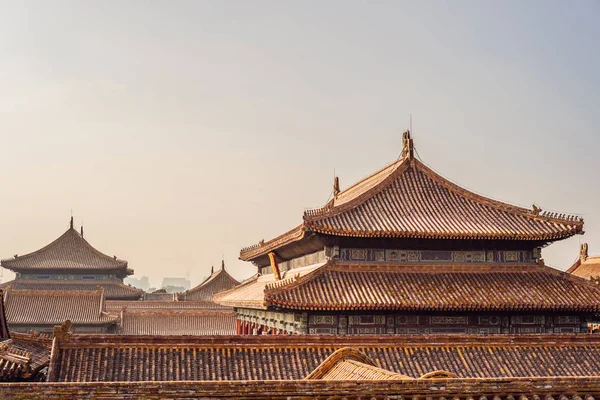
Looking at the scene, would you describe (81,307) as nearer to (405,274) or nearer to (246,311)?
(246,311)

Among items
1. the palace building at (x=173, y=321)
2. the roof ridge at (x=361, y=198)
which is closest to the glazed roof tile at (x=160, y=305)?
the palace building at (x=173, y=321)

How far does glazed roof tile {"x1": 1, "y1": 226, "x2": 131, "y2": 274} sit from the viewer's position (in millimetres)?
65688

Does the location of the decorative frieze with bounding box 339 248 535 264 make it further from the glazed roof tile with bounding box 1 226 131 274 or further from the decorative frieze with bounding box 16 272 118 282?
the decorative frieze with bounding box 16 272 118 282

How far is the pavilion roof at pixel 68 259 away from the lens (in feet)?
216

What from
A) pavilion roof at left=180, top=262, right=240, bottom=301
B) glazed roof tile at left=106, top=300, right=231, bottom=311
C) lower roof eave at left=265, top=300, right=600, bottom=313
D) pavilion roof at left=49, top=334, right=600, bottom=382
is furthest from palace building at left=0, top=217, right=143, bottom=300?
pavilion roof at left=49, top=334, right=600, bottom=382

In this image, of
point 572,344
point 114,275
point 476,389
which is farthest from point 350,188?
point 114,275

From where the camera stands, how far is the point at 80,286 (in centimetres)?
6694

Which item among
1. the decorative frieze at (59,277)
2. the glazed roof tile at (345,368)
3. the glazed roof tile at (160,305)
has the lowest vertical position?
the glazed roof tile at (345,368)

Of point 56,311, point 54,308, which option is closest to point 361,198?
point 56,311

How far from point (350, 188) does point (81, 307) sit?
2372 centimetres

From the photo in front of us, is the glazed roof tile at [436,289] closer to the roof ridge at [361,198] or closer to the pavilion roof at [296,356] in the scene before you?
the roof ridge at [361,198]

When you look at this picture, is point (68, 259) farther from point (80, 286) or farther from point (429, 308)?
point (429, 308)

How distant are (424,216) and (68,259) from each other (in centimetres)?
4674

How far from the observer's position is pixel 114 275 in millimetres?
69000
